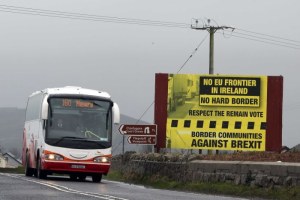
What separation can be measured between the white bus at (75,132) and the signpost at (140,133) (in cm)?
713

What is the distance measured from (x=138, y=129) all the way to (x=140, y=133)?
0.24 meters

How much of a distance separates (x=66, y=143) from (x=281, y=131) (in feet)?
45.0

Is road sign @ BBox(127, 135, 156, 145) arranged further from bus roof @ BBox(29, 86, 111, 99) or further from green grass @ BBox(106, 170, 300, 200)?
bus roof @ BBox(29, 86, 111, 99)

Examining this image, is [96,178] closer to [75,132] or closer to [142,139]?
[75,132]

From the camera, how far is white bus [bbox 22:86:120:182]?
30203 mm

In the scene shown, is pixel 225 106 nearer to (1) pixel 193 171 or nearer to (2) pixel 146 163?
(2) pixel 146 163

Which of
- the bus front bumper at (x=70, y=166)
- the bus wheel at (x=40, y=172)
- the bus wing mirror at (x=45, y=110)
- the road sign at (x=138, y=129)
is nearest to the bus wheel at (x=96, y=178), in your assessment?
the bus front bumper at (x=70, y=166)

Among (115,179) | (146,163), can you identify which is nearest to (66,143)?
(146,163)

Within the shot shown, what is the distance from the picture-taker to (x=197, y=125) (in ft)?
135

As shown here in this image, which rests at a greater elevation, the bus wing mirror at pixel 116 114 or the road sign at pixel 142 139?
the bus wing mirror at pixel 116 114

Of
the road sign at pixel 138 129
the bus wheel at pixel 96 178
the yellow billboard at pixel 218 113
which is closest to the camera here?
the bus wheel at pixel 96 178

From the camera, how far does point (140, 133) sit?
39250 mm

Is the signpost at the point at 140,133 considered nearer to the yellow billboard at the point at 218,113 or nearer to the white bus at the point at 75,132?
the yellow billboard at the point at 218,113

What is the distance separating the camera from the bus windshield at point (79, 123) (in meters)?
30.3
